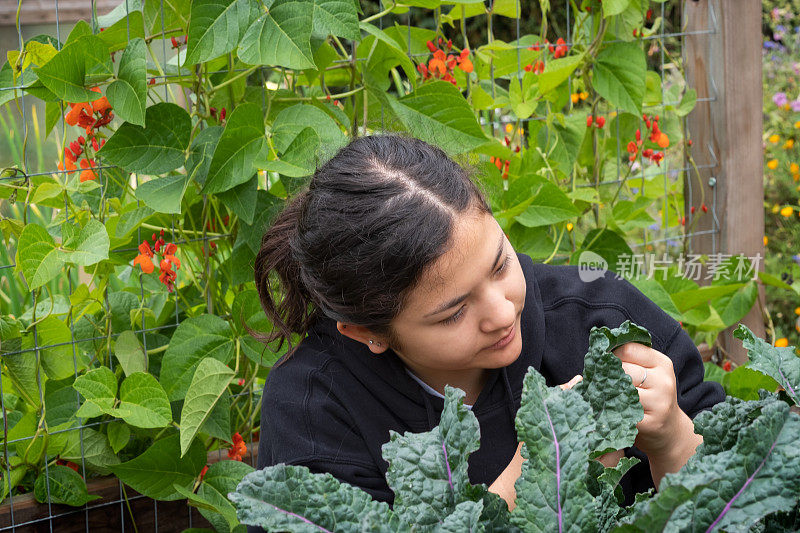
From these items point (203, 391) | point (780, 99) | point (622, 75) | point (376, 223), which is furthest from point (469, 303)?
point (780, 99)

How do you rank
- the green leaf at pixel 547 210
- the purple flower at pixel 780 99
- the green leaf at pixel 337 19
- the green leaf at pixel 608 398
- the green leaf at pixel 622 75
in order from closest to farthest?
1. the green leaf at pixel 608 398
2. the green leaf at pixel 337 19
3. the green leaf at pixel 547 210
4. the green leaf at pixel 622 75
5. the purple flower at pixel 780 99

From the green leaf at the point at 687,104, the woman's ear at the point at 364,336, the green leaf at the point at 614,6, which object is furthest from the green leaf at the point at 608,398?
the green leaf at the point at 687,104

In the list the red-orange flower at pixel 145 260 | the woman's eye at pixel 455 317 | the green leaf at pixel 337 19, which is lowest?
the red-orange flower at pixel 145 260

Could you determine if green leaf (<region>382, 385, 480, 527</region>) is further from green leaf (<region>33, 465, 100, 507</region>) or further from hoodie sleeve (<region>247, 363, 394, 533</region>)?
green leaf (<region>33, 465, 100, 507</region>)

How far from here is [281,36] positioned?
4.25 feet

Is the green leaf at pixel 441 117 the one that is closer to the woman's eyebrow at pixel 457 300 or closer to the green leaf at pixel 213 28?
the green leaf at pixel 213 28

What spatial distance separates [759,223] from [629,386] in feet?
5.92

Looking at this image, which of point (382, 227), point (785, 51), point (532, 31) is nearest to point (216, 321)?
point (382, 227)

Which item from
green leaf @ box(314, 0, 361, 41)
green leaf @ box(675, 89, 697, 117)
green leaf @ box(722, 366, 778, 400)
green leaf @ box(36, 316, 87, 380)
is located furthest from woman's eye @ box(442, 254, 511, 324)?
green leaf @ box(675, 89, 697, 117)

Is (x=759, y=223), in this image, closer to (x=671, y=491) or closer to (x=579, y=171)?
(x=579, y=171)

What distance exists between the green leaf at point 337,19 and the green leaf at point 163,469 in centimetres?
70

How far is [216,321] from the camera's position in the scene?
4.88 ft

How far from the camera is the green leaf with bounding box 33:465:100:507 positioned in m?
1.49

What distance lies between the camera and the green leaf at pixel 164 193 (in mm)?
1321
